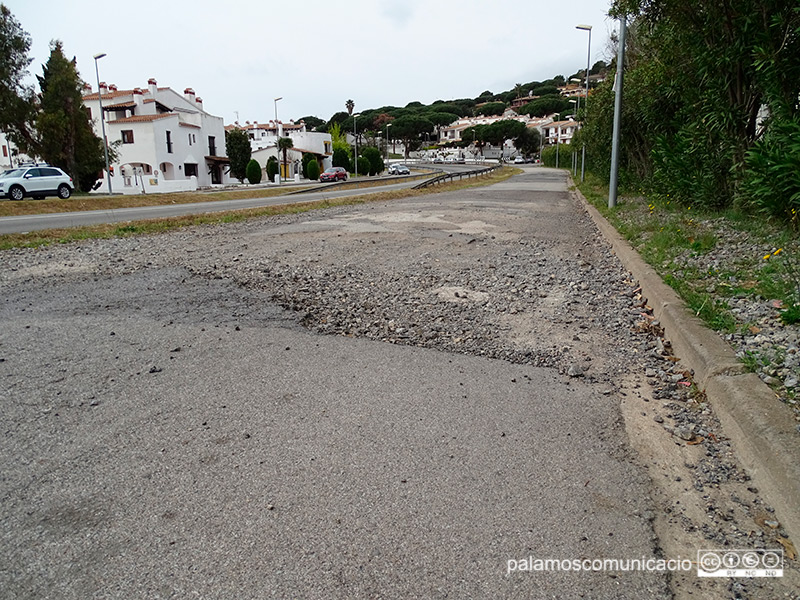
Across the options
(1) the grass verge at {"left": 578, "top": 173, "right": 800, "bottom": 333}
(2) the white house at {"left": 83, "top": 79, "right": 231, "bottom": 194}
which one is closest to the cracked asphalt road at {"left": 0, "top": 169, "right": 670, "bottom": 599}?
(1) the grass verge at {"left": 578, "top": 173, "right": 800, "bottom": 333}

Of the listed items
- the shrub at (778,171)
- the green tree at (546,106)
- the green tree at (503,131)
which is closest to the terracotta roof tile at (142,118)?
the shrub at (778,171)

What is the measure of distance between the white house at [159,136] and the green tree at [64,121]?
275 inches

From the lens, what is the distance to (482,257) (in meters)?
10.4

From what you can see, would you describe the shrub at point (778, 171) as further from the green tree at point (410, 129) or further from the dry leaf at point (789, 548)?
the green tree at point (410, 129)

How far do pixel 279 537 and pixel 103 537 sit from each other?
0.77 m

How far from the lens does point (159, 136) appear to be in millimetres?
56562

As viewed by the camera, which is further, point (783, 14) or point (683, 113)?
point (683, 113)

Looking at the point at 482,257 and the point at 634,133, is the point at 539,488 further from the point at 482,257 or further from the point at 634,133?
the point at 634,133

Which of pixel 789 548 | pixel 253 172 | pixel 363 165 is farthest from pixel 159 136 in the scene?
pixel 789 548

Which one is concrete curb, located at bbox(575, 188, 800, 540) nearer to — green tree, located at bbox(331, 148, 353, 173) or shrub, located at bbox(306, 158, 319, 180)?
shrub, located at bbox(306, 158, 319, 180)

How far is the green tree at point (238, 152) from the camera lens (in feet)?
218

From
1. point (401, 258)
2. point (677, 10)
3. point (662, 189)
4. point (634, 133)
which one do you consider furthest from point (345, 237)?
point (634, 133)

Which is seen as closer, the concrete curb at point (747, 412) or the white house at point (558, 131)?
the concrete curb at point (747, 412)

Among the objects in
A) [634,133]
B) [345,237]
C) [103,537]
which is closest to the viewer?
[103,537]
